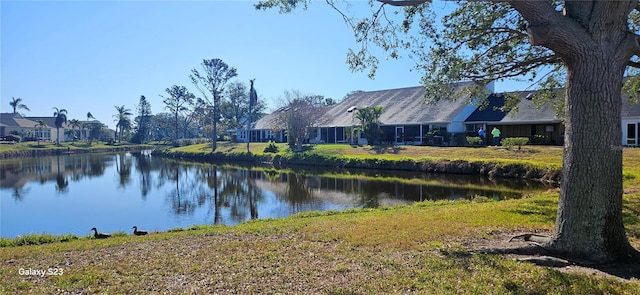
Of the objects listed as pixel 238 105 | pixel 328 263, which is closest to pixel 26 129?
pixel 238 105

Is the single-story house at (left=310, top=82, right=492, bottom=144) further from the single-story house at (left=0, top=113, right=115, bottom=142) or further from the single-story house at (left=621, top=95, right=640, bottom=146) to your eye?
the single-story house at (left=0, top=113, right=115, bottom=142)

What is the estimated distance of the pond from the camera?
14.4 meters

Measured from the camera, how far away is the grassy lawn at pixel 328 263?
15.5 feet

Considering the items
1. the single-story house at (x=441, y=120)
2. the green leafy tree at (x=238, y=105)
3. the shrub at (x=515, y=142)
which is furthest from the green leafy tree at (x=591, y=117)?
the green leafy tree at (x=238, y=105)

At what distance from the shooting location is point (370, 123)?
36.8m

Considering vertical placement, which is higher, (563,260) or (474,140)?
(474,140)

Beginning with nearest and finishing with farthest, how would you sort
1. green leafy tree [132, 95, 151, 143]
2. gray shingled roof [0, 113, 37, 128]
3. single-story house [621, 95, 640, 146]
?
single-story house [621, 95, 640, 146] → gray shingled roof [0, 113, 37, 128] → green leafy tree [132, 95, 151, 143]

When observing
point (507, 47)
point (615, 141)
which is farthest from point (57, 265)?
point (507, 47)

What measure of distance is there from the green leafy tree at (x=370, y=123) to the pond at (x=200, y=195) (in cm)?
790

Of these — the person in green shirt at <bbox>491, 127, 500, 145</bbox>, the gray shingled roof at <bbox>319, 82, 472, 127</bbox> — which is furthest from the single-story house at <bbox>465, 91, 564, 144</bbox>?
the gray shingled roof at <bbox>319, 82, 472, 127</bbox>

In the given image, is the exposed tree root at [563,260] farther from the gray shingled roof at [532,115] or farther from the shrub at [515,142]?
the gray shingled roof at [532,115]

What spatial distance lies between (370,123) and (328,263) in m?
31.6

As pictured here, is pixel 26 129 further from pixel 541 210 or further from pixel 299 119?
pixel 541 210

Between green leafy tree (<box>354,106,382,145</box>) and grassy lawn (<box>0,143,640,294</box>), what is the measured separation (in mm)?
27179
